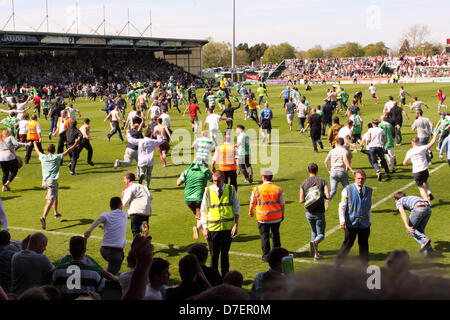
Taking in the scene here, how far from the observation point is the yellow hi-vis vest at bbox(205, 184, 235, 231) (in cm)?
866

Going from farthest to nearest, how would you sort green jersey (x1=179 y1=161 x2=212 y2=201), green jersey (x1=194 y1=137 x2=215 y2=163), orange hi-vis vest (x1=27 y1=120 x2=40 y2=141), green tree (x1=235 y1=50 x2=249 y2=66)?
green tree (x1=235 y1=50 x2=249 y2=66), orange hi-vis vest (x1=27 y1=120 x2=40 y2=141), green jersey (x1=194 y1=137 x2=215 y2=163), green jersey (x1=179 y1=161 x2=212 y2=201)

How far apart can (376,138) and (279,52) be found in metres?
156

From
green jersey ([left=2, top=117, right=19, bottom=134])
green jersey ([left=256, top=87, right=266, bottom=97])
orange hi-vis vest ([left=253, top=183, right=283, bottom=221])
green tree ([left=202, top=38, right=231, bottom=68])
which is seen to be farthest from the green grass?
green tree ([left=202, top=38, right=231, bottom=68])

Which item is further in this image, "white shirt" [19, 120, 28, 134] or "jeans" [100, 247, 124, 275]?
"white shirt" [19, 120, 28, 134]

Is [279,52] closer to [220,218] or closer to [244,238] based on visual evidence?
[244,238]

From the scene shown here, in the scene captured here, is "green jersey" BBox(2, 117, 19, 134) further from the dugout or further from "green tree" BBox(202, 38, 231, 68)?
"green tree" BBox(202, 38, 231, 68)

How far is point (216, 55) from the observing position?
159 meters

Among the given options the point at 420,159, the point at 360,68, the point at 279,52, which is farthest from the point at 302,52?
the point at 420,159

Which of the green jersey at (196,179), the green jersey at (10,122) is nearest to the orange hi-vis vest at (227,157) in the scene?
the green jersey at (196,179)

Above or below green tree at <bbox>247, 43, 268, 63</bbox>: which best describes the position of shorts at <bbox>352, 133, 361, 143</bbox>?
below

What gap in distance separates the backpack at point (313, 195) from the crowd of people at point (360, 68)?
6241cm

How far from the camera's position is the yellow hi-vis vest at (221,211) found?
866 centimetres

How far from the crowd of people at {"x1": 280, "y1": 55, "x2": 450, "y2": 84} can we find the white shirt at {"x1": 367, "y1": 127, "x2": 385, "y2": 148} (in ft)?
183
